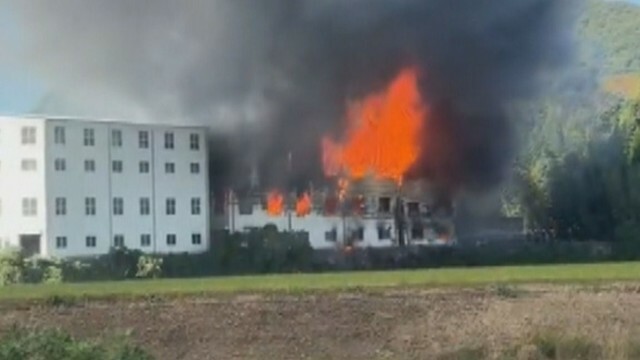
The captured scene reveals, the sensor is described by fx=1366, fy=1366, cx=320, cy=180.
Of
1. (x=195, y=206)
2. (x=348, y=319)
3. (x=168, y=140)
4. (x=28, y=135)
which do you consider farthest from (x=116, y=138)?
(x=348, y=319)

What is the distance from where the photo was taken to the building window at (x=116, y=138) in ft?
247

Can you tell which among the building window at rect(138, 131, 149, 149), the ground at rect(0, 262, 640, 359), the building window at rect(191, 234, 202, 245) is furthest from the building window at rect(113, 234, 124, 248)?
the ground at rect(0, 262, 640, 359)

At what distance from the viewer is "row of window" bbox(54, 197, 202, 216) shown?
238ft

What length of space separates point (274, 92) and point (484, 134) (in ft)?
46.5

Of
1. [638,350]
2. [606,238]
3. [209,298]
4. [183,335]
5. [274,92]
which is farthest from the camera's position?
[274,92]

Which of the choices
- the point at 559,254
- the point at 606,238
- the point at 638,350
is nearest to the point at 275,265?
the point at 559,254

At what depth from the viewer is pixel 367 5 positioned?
9269cm

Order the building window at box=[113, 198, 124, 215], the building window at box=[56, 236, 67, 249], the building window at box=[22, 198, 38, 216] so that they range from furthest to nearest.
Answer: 1. the building window at box=[113, 198, 124, 215]
2. the building window at box=[22, 198, 38, 216]
3. the building window at box=[56, 236, 67, 249]

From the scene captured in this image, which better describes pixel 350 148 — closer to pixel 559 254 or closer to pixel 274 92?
pixel 274 92

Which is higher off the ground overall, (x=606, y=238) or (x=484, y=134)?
(x=484, y=134)

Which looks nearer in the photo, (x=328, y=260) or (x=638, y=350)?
(x=638, y=350)

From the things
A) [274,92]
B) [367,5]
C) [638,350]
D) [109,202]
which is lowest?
[638,350]

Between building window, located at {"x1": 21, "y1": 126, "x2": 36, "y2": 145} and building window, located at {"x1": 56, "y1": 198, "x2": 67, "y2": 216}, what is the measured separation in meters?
3.39

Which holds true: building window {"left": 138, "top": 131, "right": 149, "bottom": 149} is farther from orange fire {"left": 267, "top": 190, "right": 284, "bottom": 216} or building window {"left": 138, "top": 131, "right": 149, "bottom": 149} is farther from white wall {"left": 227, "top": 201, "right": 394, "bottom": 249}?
orange fire {"left": 267, "top": 190, "right": 284, "bottom": 216}
